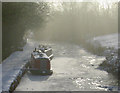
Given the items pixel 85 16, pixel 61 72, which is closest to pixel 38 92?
pixel 61 72

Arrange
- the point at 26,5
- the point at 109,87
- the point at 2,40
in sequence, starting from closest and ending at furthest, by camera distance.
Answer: the point at 109,87 → the point at 26,5 → the point at 2,40

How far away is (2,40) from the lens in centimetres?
3003

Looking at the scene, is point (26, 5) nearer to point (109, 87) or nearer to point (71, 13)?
point (109, 87)

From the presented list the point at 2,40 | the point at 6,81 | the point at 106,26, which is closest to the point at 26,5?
the point at 2,40

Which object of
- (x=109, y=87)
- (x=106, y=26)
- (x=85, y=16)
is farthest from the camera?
(x=85, y=16)

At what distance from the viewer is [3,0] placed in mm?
25391

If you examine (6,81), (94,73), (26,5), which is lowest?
(94,73)

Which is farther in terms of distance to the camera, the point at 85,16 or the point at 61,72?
the point at 85,16

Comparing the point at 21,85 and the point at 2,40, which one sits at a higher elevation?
the point at 2,40

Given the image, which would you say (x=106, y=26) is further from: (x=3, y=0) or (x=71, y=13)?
(x=3, y=0)

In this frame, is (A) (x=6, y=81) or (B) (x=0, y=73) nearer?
(A) (x=6, y=81)

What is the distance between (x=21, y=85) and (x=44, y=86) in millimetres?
1769

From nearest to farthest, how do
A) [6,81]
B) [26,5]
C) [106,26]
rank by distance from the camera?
[6,81] → [26,5] → [106,26]

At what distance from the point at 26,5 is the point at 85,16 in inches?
2416
